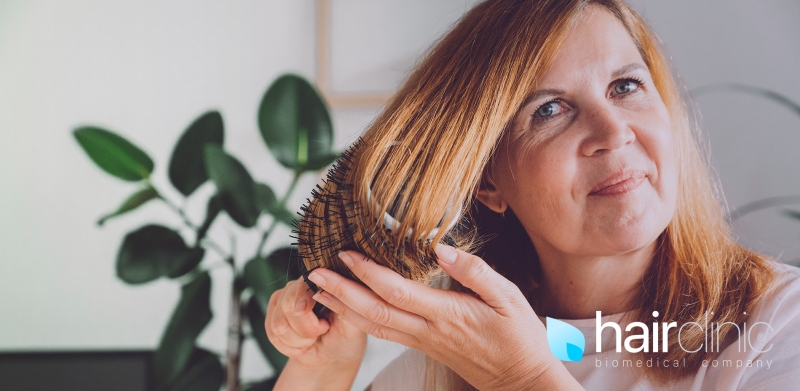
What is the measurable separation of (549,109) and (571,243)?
18cm

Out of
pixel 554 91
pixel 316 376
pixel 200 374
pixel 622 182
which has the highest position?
pixel 554 91

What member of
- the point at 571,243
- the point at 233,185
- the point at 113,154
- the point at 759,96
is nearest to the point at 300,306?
the point at 571,243

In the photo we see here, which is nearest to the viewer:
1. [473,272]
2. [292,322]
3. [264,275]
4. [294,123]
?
[473,272]

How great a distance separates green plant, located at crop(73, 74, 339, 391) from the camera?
3.91 ft

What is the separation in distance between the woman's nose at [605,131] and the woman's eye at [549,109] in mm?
41

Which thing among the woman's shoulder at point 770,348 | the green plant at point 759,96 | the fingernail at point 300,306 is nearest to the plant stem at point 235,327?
the fingernail at point 300,306

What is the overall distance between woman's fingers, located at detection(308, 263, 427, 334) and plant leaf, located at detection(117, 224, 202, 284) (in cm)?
73

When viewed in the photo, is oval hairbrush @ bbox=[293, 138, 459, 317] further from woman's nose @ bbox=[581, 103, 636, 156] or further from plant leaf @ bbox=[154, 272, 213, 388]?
plant leaf @ bbox=[154, 272, 213, 388]

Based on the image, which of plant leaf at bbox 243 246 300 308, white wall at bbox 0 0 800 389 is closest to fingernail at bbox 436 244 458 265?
plant leaf at bbox 243 246 300 308

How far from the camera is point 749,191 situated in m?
1.32

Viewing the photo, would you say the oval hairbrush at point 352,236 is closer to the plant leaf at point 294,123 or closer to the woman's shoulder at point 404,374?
the woman's shoulder at point 404,374

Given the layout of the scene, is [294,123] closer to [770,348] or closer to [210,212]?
[210,212]

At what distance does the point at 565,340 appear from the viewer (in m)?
0.82

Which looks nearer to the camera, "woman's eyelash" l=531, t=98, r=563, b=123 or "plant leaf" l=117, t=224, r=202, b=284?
"woman's eyelash" l=531, t=98, r=563, b=123
